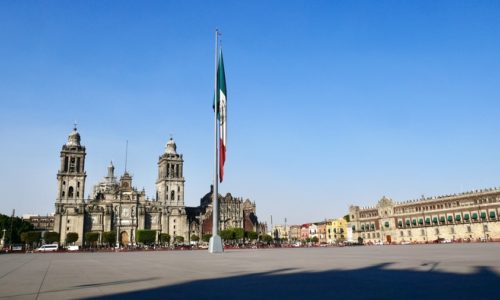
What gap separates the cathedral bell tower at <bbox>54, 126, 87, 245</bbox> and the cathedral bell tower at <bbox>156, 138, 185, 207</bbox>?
76.0ft

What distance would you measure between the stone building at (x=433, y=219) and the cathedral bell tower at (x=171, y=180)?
176ft

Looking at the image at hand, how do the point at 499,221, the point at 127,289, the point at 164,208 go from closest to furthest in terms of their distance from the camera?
the point at 127,289
the point at 499,221
the point at 164,208

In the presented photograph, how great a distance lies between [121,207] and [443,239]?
84966mm

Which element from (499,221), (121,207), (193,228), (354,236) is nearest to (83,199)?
(121,207)

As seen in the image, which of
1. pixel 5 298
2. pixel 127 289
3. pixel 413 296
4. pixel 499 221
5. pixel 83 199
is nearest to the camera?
pixel 413 296

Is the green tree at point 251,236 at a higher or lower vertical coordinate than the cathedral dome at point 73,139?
lower

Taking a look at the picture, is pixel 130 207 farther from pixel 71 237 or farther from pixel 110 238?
pixel 71 237

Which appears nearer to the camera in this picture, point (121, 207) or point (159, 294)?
point (159, 294)

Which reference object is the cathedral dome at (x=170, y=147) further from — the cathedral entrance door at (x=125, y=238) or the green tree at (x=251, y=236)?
the green tree at (x=251, y=236)

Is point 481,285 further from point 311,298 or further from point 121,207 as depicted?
point 121,207

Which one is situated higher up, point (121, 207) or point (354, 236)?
point (121, 207)

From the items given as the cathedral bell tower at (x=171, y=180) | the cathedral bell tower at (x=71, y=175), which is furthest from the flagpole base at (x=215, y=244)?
the cathedral bell tower at (x=171, y=180)

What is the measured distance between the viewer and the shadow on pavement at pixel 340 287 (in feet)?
31.7

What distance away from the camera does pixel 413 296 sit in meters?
9.18
